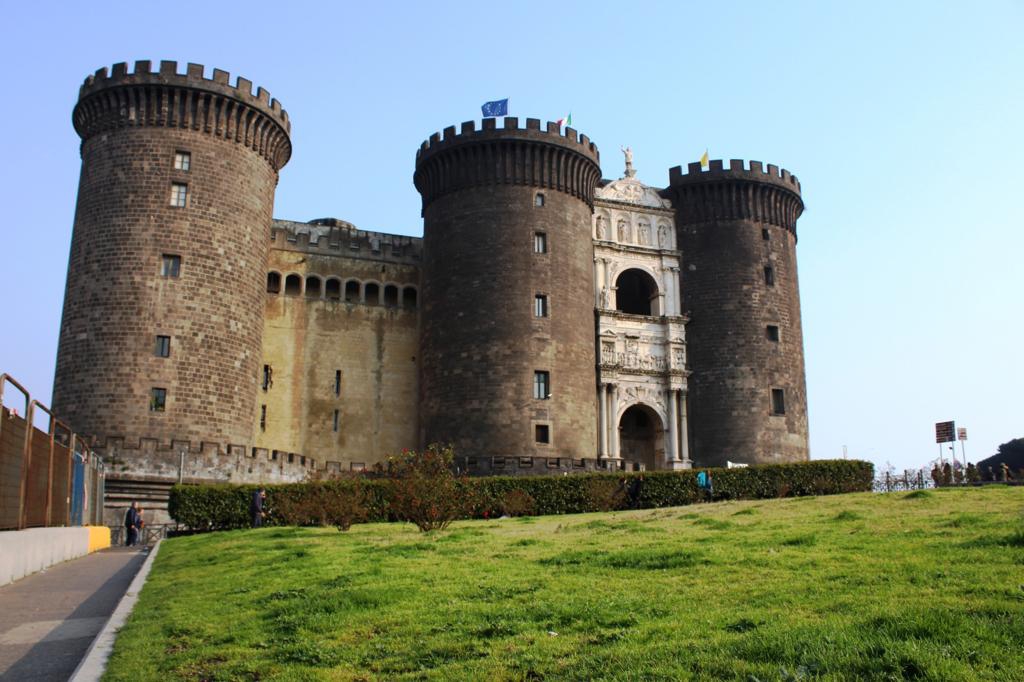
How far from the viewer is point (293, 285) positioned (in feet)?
135

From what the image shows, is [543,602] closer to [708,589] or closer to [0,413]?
[708,589]

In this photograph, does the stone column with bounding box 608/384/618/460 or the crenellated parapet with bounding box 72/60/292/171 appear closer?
the crenellated parapet with bounding box 72/60/292/171

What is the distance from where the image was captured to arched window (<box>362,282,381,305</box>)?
42406mm

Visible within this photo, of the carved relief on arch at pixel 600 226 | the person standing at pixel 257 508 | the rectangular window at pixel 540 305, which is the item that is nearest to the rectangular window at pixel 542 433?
the rectangular window at pixel 540 305

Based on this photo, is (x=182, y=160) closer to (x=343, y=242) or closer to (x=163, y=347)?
(x=163, y=347)

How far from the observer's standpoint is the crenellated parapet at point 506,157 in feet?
132

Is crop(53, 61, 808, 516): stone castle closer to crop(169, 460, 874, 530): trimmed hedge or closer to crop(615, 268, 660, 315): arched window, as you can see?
crop(615, 268, 660, 315): arched window

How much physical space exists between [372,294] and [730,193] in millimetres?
17861

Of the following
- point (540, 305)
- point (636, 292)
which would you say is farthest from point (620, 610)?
point (636, 292)

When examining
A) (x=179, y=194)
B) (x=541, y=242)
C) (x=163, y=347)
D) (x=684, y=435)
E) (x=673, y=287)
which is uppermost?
(x=179, y=194)

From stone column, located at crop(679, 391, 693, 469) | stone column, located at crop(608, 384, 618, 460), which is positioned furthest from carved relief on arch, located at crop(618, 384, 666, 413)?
stone column, located at crop(679, 391, 693, 469)

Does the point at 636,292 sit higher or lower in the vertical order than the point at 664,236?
lower

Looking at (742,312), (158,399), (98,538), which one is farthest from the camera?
(742,312)

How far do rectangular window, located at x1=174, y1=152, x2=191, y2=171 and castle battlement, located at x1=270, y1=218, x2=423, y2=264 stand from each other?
6.81 meters
